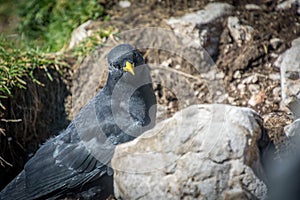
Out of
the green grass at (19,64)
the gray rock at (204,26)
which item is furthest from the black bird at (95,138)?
the gray rock at (204,26)

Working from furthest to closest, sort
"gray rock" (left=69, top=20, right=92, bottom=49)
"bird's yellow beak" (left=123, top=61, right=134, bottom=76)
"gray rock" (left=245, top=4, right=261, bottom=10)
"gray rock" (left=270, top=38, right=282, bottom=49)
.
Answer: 1. "gray rock" (left=69, top=20, right=92, bottom=49)
2. "gray rock" (left=245, top=4, right=261, bottom=10)
3. "gray rock" (left=270, top=38, right=282, bottom=49)
4. "bird's yellow beak" (left=123, top=61, right=134, bottom=76)

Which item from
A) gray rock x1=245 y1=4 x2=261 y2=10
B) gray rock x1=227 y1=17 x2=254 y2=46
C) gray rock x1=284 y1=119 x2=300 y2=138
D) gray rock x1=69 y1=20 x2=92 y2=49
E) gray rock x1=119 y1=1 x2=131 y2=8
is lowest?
gray rock x1=284 y1=119 x2=300 y2=138

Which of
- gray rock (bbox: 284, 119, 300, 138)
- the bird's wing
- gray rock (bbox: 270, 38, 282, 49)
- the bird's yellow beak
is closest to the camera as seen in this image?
gray rock (bbox: 284, 119, 300, 138)

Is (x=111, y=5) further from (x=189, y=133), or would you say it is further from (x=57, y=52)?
(x=189, y=133)

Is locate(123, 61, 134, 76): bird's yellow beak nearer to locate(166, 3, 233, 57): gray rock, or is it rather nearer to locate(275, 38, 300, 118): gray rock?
locate(275, 38, 300, 118): gray rock

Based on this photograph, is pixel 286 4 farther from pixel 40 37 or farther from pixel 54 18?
pixel 40 37

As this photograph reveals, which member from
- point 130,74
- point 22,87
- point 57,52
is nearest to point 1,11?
point 57,52

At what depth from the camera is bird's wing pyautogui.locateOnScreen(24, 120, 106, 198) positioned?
4.59m

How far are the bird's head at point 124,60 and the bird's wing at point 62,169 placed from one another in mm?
786

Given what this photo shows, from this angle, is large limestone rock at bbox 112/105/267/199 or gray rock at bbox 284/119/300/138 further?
gray rock at bbox 284/119/300/138

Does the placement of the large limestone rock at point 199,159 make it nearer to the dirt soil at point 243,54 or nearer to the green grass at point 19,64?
the dirt soil at point 243,54

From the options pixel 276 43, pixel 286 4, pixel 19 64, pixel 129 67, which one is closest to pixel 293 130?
pixel 129 67

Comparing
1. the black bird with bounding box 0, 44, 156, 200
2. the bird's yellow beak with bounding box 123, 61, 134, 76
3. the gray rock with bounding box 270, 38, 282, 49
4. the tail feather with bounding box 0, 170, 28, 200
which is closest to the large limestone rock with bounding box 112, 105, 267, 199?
the black bird with bounding box 0, 44, 156, 200

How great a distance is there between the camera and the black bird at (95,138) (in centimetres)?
461
